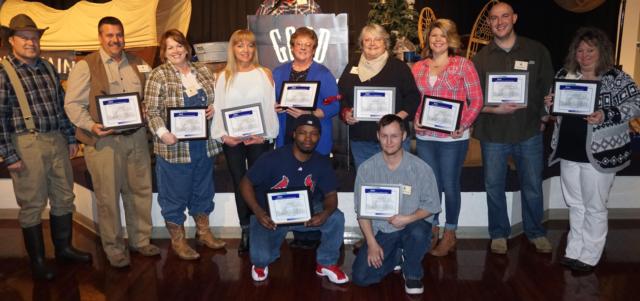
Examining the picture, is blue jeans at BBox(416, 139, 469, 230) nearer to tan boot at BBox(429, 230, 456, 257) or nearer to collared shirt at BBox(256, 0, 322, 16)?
tan boot at BBox(429, 230, 456, 257)

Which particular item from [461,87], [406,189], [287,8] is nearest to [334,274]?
[406,189]

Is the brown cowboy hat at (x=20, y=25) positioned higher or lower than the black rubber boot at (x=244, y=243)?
higher

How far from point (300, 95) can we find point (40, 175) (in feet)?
5.75

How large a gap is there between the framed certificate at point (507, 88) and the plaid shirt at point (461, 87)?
10cm

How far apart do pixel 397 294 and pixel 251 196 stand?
108cm

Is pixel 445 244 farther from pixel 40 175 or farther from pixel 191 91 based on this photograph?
Result: pixel 40 175

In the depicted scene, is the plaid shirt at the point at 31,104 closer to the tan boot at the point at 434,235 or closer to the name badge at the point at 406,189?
the name badge at the point at 406,189

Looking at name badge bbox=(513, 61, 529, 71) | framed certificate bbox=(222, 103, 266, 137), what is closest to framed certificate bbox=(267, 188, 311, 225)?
framed certificate bbox=(222, 103, 266, 137)

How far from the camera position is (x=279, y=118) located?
3814 millimetres

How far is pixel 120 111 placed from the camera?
11.3ft

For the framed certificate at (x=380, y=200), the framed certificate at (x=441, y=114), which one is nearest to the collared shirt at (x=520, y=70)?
the framed certificate at (x=441, y=114)

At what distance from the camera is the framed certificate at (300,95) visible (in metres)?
3.57

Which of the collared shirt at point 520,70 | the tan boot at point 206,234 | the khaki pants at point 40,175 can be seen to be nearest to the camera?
the khaki pants at point 40,175

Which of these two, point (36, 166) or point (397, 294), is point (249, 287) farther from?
point (36, 166)
